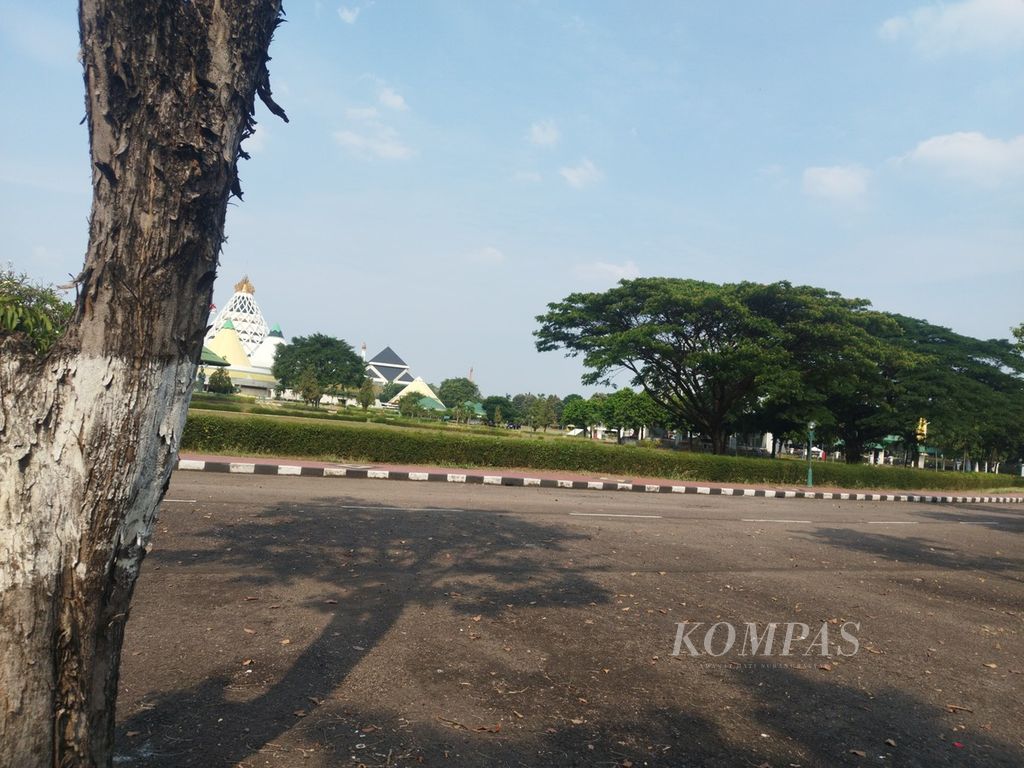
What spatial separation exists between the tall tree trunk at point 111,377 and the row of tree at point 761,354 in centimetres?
2344

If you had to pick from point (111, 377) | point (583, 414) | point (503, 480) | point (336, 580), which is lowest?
point (503, 480)

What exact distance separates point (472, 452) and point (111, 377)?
685 inches

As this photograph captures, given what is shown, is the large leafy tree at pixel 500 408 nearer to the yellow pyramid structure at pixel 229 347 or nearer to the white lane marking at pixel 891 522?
the yellow pyramid structure at pixel 229 347

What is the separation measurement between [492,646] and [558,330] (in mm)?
25864

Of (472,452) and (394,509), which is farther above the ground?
(472,452)

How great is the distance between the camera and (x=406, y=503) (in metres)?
10.6

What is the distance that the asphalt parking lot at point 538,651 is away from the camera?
3146 millimetres

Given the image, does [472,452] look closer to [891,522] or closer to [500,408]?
[891,522]

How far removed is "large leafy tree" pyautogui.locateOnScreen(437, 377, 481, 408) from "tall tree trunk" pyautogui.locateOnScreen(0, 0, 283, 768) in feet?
313

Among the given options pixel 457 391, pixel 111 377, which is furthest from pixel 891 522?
pixel 457 391

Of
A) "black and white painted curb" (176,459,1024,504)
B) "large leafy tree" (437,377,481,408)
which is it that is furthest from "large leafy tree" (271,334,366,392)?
"black and white painted curb" (176,459,1024,504)

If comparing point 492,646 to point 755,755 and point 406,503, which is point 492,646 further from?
point 406,503

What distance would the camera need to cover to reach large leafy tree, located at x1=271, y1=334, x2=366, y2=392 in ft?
222

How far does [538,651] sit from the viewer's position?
4.36 m
